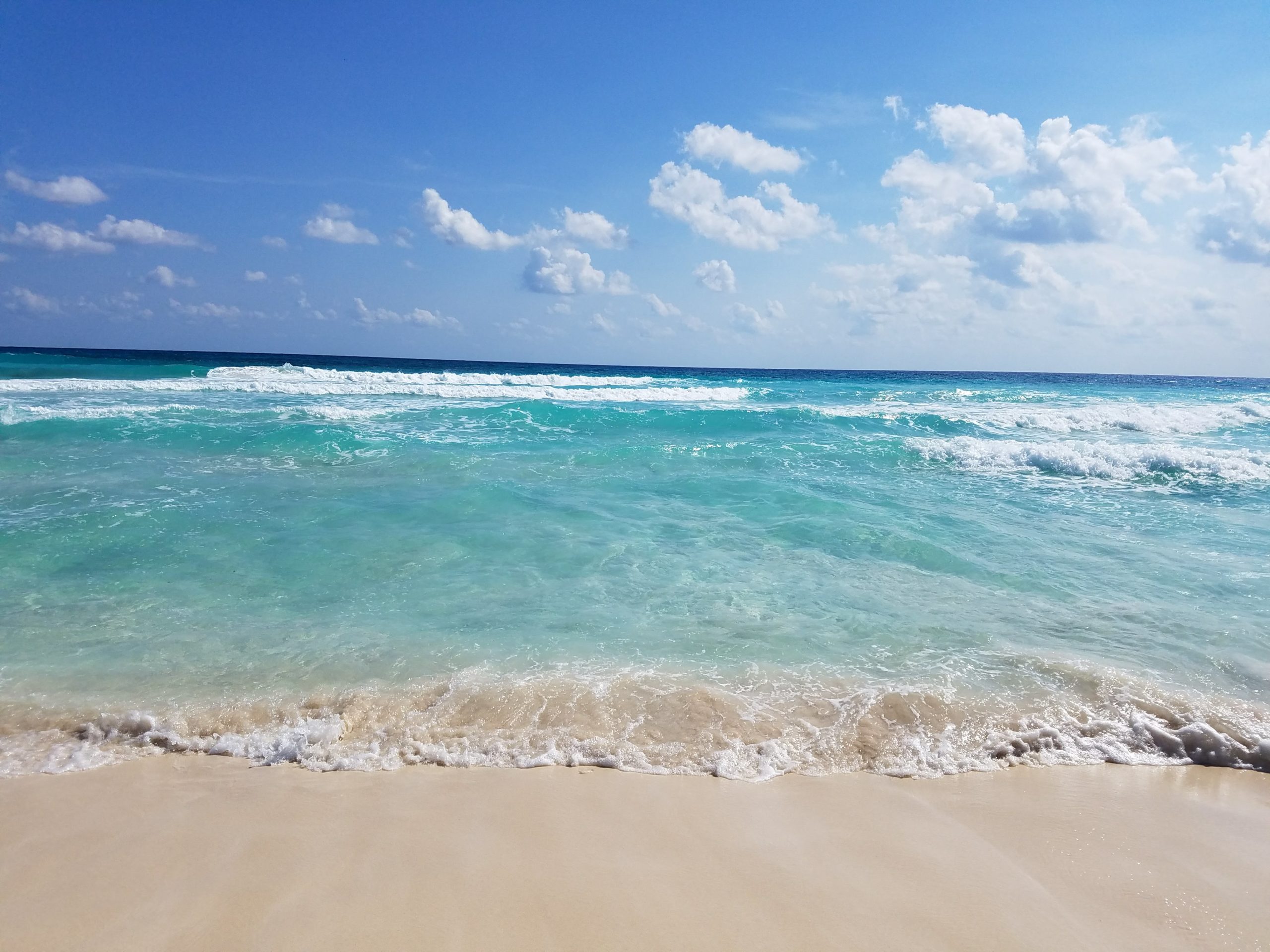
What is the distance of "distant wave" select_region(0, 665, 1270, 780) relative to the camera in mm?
3600

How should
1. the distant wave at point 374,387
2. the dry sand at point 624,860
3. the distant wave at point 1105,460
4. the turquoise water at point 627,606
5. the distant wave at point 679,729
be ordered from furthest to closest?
the distant wave at point 374,387, the distant wave at point 1105,460, the turquoise water at point 627,606, the distant wave at point 679,729, the dry sand at point 624,860

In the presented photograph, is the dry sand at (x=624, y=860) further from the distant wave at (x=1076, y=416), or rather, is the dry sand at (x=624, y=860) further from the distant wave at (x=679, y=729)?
the distant wave at (x=1076, y=416)

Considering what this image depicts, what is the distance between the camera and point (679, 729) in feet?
12.8

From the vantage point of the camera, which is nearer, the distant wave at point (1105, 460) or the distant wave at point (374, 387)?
the distant wave at point (1105, 460)

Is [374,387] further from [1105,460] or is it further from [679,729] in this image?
[679,729]

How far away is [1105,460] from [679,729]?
43.8 ft

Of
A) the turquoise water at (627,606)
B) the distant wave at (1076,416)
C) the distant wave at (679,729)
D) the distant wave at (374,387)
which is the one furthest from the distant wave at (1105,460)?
the distant wave at (374,387)

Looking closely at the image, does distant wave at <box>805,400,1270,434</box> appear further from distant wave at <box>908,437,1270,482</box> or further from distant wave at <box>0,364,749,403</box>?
distant wave at <box>0,364,749,403</box>

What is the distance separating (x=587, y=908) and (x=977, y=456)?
13.9 m

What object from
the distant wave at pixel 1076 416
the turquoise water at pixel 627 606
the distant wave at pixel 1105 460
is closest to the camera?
the turquoise water at pixel 627 606

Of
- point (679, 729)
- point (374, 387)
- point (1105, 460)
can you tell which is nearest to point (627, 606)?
point (679, 729)

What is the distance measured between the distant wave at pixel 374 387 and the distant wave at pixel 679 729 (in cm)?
2071

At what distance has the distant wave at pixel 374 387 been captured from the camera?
24625 millimetres

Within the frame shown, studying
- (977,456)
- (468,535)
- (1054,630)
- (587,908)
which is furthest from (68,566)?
(977,456)
